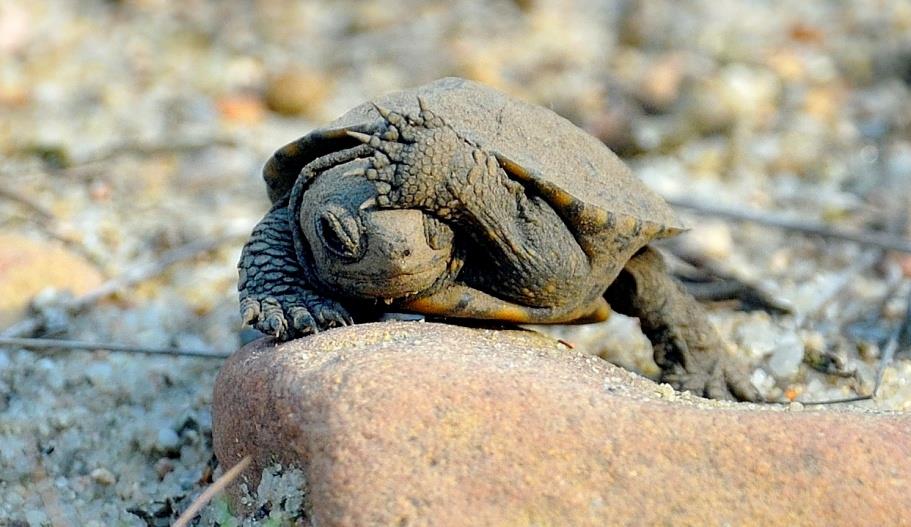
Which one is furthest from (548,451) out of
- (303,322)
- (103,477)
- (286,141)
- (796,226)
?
(286,141)

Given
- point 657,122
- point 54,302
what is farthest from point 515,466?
point 657,122

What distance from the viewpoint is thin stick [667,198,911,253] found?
423cm

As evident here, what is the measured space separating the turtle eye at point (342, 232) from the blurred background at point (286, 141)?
84 centimetres

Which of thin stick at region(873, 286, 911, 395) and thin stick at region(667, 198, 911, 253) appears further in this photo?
thin stick at region(667, 198, 911, 253)

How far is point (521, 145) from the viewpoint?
2.65m

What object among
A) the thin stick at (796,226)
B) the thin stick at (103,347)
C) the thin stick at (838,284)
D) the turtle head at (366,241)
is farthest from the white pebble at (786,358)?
the thin stick at (103,347)

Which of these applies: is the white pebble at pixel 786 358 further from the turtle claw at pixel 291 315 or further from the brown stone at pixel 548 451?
the turtle claw at pixel 291 315

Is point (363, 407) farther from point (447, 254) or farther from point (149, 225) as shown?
point (149, 225)

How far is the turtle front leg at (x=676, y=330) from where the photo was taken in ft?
10.1

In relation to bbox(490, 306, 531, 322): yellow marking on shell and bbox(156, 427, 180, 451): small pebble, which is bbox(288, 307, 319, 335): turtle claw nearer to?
bbox(490, 306, 531, 322): yellow marking on shell

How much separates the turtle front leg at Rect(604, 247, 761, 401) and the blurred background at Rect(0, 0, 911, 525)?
0.99 feet

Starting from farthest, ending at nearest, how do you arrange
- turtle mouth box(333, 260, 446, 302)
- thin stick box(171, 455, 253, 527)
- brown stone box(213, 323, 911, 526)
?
1. turtle mouth box(333, 260, 446, 302)
2. thin stick box(171, 455, 253, 527)
3. brown stone box(213, 323, 911, 526)

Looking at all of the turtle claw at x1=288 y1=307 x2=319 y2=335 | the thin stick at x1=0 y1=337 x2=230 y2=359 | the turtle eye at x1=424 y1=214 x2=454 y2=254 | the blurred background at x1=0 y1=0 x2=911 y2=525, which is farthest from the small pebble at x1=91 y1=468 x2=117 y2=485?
the turtle eye at x1=424 y1=214 x2=454 y2=254

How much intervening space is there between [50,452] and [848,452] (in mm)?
2265
